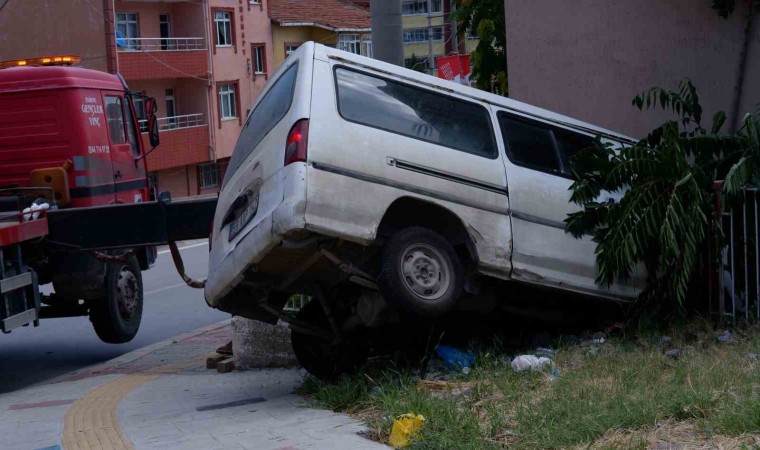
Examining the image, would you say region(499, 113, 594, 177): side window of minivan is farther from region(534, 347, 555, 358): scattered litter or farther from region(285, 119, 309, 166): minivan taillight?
region(285, 119, 309, 166): minivan taillight

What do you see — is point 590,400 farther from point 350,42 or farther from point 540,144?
point 350,42

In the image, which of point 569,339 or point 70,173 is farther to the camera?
point 70,173

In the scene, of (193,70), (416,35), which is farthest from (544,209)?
(416,35)

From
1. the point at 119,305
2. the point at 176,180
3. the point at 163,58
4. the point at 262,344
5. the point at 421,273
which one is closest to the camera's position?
the point at 421,273

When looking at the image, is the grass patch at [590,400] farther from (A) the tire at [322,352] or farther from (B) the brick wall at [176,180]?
(B) the brick wall at [176,180]

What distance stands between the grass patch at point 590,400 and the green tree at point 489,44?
29.7 feet

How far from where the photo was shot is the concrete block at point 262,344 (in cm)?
925

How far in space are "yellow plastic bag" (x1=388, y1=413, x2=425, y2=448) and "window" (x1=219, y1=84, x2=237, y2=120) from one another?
1456 inches

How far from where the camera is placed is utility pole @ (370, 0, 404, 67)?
10.1 m

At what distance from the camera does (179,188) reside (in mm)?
40531

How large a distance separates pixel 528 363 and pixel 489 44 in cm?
993

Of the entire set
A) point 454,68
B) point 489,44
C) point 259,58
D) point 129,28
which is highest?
point 129,28

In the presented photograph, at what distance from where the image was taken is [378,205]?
6660mm

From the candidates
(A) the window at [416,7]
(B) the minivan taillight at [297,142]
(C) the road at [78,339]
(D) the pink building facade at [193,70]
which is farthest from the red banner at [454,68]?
(A) the window at [416,7]
